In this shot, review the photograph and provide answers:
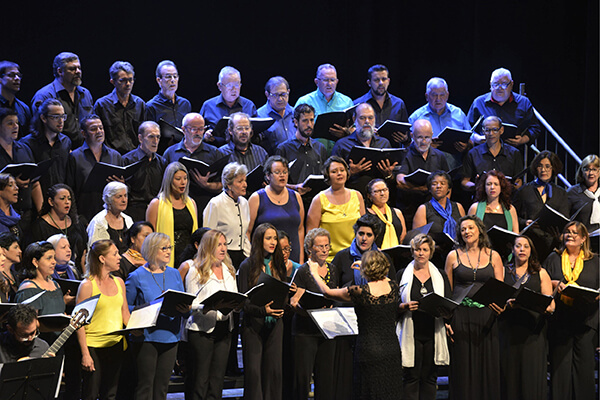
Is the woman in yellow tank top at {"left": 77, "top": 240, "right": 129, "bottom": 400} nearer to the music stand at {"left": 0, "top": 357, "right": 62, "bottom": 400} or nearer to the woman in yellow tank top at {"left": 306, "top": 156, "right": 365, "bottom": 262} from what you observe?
the music stand at {"left": 0, "top": 357, "right": 62, "bottom": 400}

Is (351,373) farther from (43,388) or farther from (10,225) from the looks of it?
(10,225)

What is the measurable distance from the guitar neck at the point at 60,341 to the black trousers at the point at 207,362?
2.68ft

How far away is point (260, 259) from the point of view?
4.99 meters

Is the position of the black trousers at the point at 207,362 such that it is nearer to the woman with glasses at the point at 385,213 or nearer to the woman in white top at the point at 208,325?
the woman in white top at the point at 208,325

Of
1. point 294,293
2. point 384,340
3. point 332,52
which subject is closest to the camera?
point 384,340

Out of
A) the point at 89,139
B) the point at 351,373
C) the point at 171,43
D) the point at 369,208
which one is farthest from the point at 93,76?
the point at 351,373

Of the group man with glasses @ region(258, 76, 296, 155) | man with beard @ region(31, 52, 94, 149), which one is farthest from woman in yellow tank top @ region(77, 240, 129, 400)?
man with glasses @ region(258, 76, 296, 155)

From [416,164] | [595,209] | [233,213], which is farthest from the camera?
[416,164]

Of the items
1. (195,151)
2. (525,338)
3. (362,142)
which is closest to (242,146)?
(195,151)

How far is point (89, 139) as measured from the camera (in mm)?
5660

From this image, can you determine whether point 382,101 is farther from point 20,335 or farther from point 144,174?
point 20,335

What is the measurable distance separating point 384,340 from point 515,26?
17.7 ft

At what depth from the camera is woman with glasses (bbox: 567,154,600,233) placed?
6055 millimetres

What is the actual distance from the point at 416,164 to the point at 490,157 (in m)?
0.64
